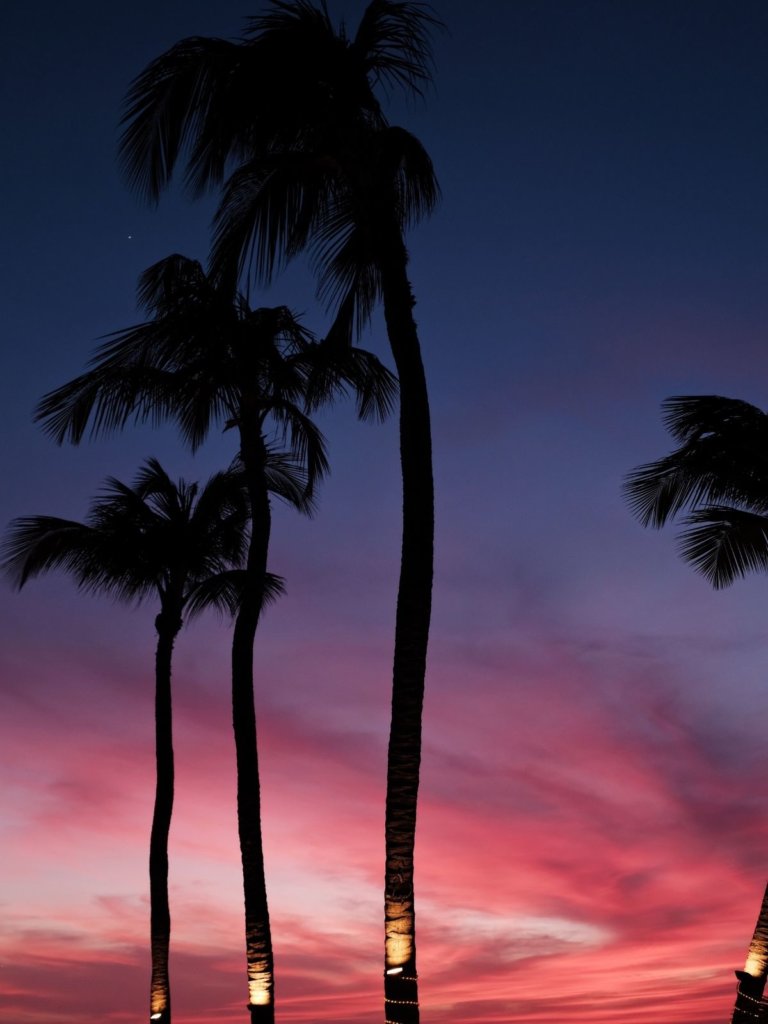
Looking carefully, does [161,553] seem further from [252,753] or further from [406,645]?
[406,645]

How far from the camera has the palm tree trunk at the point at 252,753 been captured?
1700cm

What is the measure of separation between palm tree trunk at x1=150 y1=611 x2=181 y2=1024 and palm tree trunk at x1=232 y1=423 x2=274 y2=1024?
3.81 metres

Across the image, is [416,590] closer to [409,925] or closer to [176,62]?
[409,925]

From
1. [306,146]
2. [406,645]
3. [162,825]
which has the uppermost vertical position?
[306,146]

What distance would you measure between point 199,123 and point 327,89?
147 cm

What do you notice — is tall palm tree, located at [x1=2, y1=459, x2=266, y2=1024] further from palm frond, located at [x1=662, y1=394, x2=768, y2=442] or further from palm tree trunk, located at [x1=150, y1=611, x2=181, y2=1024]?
palm frond, located at [x1=662, y1=394, x2=768, y2=442]

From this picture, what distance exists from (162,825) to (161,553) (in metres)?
5.26

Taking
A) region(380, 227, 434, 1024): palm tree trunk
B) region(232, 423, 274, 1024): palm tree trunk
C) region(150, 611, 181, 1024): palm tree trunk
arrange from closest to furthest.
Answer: region(380, 227, 434, 1024): palm tree trunk
region(232, 423, 274, 1024): palm tree trunk
region(150, 611, 181, 1024): palm tree trunk

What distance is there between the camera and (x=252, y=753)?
18125 mm

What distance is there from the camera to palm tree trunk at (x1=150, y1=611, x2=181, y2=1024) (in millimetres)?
21219

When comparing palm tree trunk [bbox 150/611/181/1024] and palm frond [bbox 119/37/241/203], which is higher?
palm frond [bbox 119/37/241/203]

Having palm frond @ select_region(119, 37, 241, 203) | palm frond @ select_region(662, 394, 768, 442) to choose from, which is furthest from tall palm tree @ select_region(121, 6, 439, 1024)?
palm frond @ select_region(662, 394, 768, 442)

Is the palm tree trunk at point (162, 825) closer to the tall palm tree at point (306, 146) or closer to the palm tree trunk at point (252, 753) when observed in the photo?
the palm tree trunk at point (252, 753)

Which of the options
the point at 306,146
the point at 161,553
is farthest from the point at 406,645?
the point at 161,553
